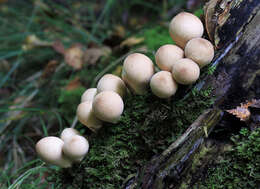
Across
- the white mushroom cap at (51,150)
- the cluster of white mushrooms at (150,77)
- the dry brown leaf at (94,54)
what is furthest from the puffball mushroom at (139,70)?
the dry brown leaf at (94,54)

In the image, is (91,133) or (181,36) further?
(91,133)

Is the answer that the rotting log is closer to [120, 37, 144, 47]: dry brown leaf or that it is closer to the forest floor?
the forest floor

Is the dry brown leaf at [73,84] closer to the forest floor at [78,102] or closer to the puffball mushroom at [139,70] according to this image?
the forest floor at [78,102]

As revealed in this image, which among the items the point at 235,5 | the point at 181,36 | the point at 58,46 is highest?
the point at 235,5

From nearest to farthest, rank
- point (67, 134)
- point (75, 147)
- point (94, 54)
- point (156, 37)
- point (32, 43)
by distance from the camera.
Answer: point (75, 147) < point (67, 134) < point (156, 37) < point (94, 54) < point (32, 43)

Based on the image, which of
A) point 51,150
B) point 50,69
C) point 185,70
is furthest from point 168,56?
point 50,69

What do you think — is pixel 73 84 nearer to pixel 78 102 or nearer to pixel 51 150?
pixel 78 102

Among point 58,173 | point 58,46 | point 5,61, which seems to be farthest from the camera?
point 5,61

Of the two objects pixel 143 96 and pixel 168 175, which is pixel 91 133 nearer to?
pixel 143 96

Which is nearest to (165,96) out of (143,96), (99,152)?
(143,96)
